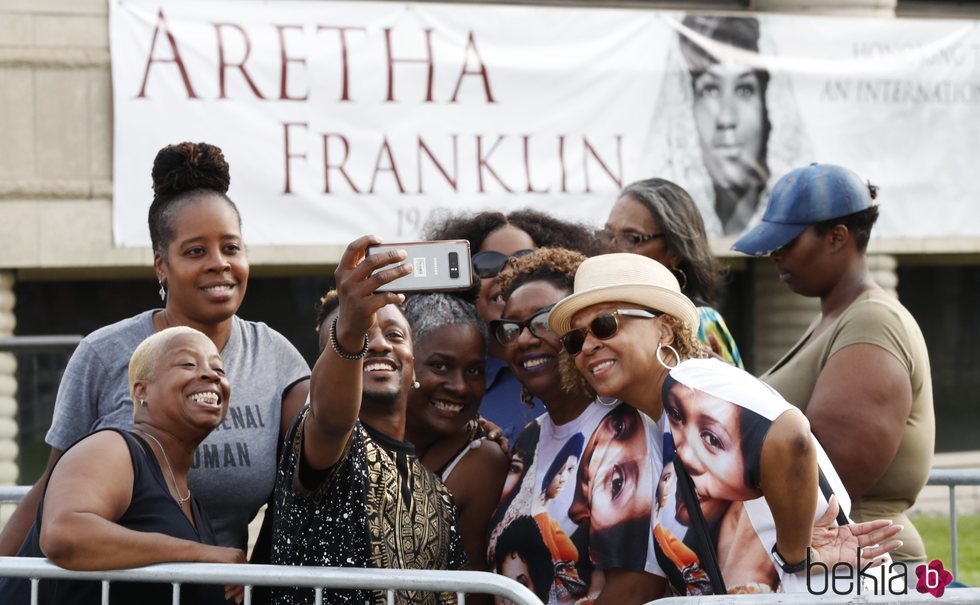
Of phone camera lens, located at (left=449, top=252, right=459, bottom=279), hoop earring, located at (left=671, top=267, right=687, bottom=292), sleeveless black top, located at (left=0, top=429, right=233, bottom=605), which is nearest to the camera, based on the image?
phone camera lens, located at (left=449, top=252, right=459, bottom=279)

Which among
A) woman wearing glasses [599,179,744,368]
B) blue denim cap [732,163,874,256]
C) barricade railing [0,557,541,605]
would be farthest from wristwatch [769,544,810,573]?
woman wearing glasses [599,179,744,368]

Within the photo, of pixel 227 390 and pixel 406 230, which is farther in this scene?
pixel 406 230

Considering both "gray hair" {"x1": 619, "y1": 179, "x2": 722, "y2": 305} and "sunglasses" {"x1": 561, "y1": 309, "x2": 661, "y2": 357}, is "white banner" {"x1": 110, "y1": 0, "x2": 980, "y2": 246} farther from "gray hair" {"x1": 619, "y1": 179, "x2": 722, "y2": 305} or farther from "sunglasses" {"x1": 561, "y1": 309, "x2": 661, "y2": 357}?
"sunglasses" {"x1": 561, "y1": 309, "x2": 661, "y2": 357}

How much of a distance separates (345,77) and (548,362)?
18.5ft

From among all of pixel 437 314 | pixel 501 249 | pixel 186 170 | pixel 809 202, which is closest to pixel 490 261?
pixel 501 249

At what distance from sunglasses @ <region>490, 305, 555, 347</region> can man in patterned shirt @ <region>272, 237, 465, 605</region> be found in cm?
45

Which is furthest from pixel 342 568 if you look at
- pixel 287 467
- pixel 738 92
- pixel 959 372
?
pixel 959 372

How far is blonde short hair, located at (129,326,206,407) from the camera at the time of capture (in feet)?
11.2

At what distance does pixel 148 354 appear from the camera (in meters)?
3.44

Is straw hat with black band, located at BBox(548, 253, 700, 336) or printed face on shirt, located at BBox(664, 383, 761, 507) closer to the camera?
printed face on shirt, located at BBox(664, 383, 761, 507)

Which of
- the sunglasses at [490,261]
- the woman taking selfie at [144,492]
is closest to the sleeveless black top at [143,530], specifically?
the woman taking selfie at [144,492]

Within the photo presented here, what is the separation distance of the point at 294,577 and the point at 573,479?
2.45ft

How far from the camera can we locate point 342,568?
294cm

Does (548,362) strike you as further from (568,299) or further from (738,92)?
(738,92)
